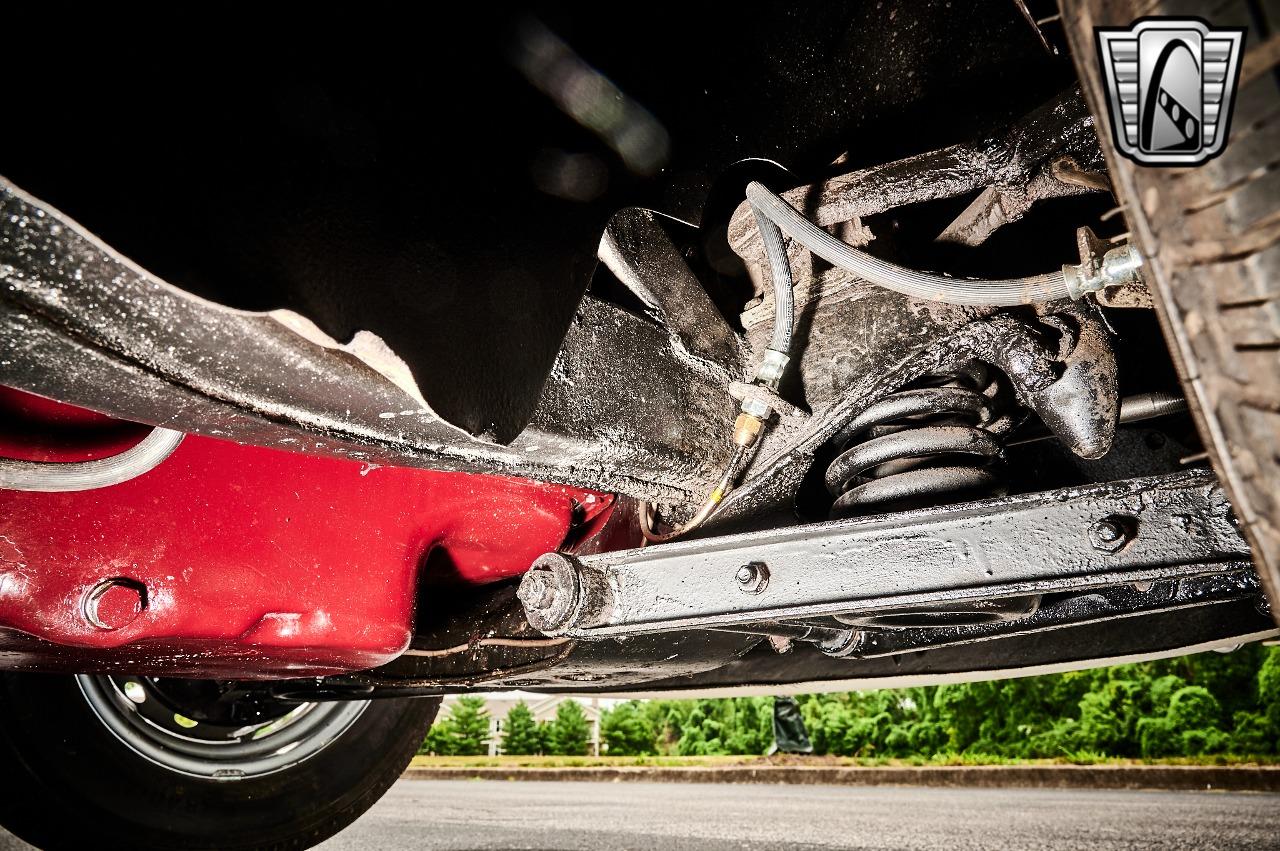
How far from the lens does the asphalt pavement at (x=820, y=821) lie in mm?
2512

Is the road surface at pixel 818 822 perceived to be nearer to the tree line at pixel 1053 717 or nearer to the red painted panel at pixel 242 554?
the red painted panel at pixel 242 554

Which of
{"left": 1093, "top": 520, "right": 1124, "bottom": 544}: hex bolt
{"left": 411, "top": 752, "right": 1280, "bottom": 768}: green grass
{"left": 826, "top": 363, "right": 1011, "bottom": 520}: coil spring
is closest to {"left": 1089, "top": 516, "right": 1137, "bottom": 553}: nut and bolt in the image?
{"left": 1093, "top": 520, "right": 1124, "bottom": 544}: hex bolt

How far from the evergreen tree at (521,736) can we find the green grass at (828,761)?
5.14ft

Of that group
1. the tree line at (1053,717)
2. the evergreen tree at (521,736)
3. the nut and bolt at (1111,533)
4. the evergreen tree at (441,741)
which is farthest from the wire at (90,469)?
the evergreen tree at (441,741)

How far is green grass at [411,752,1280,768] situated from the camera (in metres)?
5.22

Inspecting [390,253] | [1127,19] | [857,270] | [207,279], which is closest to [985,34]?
[857,270]

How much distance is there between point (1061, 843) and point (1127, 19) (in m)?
2.89

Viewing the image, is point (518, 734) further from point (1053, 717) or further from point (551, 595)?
point (551, 595)

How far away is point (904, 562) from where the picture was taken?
913 mm

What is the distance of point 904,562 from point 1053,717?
25.1 ft

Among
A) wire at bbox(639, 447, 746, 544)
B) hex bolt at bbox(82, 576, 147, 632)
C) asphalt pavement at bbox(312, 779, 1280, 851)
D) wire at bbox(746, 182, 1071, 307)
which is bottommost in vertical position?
asphalt pavement at bbox(312, 779, 1280, 851)

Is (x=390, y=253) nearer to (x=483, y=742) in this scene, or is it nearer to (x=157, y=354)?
(x=157, y=354)

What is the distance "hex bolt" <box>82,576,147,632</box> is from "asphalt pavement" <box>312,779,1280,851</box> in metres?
1.68

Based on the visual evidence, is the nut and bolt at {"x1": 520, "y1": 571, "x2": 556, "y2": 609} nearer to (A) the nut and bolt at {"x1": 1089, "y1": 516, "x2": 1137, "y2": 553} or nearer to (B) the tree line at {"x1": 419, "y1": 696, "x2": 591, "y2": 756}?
(A) the nut and bolt at {"x1": 1089, "y1": 516, "x2": 1137, "y2": 553}
